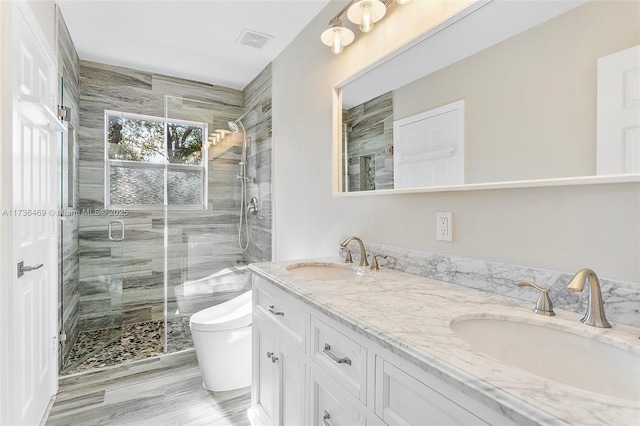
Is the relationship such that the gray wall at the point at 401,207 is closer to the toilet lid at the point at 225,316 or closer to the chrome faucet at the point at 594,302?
the chrome faucet at the point at 594,302

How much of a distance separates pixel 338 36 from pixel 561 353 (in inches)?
68.1

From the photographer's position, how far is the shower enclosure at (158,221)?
271 centimetres

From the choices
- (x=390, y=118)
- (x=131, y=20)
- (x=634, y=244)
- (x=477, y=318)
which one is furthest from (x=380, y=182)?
(x=131, y=20)

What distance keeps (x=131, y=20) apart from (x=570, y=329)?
9.71 feet

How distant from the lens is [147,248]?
3.30 metres

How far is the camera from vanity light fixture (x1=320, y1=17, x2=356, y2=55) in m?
1.79

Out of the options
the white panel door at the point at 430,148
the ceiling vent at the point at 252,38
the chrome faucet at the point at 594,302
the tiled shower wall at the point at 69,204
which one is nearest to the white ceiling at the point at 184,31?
the ceiling vent at the point at 252,38

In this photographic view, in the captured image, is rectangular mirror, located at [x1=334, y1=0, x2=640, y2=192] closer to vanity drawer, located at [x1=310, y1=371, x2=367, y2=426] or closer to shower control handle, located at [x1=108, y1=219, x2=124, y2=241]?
vanity drawer, located at [x1=310, y1=371, x2=367, y2=426]

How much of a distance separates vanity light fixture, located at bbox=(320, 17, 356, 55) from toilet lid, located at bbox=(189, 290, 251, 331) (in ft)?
5.77

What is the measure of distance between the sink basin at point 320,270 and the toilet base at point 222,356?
0.73 m

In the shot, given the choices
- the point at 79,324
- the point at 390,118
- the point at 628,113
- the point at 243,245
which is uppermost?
the point at 390,118

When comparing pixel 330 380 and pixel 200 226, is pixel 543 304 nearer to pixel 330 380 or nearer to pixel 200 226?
pixel 330 380

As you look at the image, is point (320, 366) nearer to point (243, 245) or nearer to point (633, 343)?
point (633, 343)

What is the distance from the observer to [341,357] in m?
1.00
